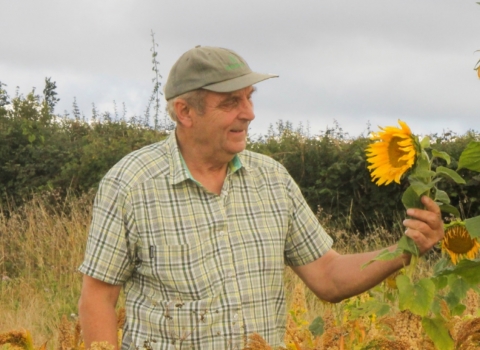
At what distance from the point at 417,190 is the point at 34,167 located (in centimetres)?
1031

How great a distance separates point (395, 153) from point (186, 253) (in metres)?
1.15

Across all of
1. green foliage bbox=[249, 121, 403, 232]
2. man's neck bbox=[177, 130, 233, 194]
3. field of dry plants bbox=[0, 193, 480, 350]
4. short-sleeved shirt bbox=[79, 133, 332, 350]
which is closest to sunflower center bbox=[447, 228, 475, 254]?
field of dry plants bbox=[0, 193, 480, 350]

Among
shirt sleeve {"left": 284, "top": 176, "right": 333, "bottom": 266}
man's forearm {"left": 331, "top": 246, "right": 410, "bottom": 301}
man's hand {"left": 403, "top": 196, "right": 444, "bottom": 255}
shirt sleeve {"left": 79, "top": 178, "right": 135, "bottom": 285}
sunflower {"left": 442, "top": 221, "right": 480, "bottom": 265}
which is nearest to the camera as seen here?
man's hand {"left": 403, "top": 196, "right": 444, "bottom": 255}

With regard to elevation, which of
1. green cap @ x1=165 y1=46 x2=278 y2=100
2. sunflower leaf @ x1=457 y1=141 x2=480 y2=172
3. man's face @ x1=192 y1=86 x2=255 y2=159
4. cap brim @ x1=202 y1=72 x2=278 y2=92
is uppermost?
green cap @ x1=165 y1=46 x2=278 y2=100

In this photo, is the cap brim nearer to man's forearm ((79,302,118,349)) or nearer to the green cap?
the green cap

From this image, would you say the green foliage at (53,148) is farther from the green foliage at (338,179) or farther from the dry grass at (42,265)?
the green foliage at (338,179)

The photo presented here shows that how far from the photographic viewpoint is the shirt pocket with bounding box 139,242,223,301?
9.64ft

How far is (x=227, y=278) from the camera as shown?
296 centimetres

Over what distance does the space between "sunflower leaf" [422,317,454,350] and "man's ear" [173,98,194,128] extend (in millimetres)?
1390

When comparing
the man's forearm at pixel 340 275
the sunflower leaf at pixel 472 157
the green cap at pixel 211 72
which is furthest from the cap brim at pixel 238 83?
the sunflower leaf at pixel 472 157

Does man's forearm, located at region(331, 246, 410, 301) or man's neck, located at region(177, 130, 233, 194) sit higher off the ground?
man's neck, located at region(177, 130, 233, 194)

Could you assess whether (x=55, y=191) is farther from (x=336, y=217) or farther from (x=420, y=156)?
(x=420, y=156)

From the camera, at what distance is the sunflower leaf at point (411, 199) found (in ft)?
6.71

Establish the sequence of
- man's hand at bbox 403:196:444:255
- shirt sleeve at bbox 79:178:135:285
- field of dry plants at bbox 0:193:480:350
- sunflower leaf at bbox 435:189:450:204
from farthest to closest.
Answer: field of dry plants at bbox 0:193:480:350, shirt sleeve at bbox 79:178:135:285, man's hand at bbox 403:196:444:255, sunflower leaf at bbox 435:189:450:204
